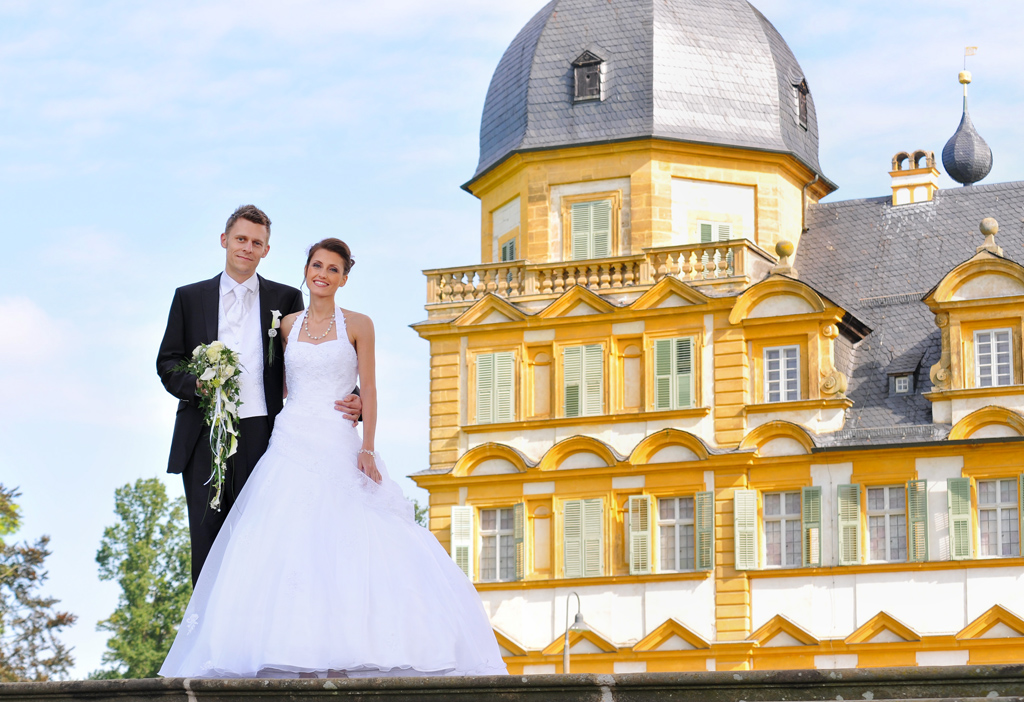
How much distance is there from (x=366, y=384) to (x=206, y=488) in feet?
3.43

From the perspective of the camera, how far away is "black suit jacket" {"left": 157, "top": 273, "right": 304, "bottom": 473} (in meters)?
9.97

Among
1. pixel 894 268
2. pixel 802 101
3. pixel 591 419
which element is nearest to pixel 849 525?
pixel 591 419

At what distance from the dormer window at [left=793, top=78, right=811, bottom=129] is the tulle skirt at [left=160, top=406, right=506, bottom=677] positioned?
30.3 m

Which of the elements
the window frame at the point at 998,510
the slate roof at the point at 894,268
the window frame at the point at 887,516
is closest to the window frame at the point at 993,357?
the slate roof at the point at 894,268

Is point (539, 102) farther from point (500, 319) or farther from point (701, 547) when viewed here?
point (701, 547)

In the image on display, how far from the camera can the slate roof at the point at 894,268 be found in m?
34.3

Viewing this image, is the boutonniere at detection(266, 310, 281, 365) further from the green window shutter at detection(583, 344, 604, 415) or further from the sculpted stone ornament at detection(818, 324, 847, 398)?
the green window shutter at detection(583, 344, 604, 415)

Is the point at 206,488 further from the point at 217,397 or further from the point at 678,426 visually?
the point at 678,426

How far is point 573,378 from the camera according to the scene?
35781 millimetres

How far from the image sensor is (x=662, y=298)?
116 ft

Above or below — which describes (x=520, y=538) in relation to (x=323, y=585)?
above

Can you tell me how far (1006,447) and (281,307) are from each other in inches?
961

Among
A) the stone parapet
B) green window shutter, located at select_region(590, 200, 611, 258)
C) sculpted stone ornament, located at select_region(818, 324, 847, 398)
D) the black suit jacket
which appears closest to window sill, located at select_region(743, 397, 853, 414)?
sculpted stone ornament, located at select_region(818, 324, 847, 398)

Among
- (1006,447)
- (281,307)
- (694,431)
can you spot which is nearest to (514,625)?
(694,431)
